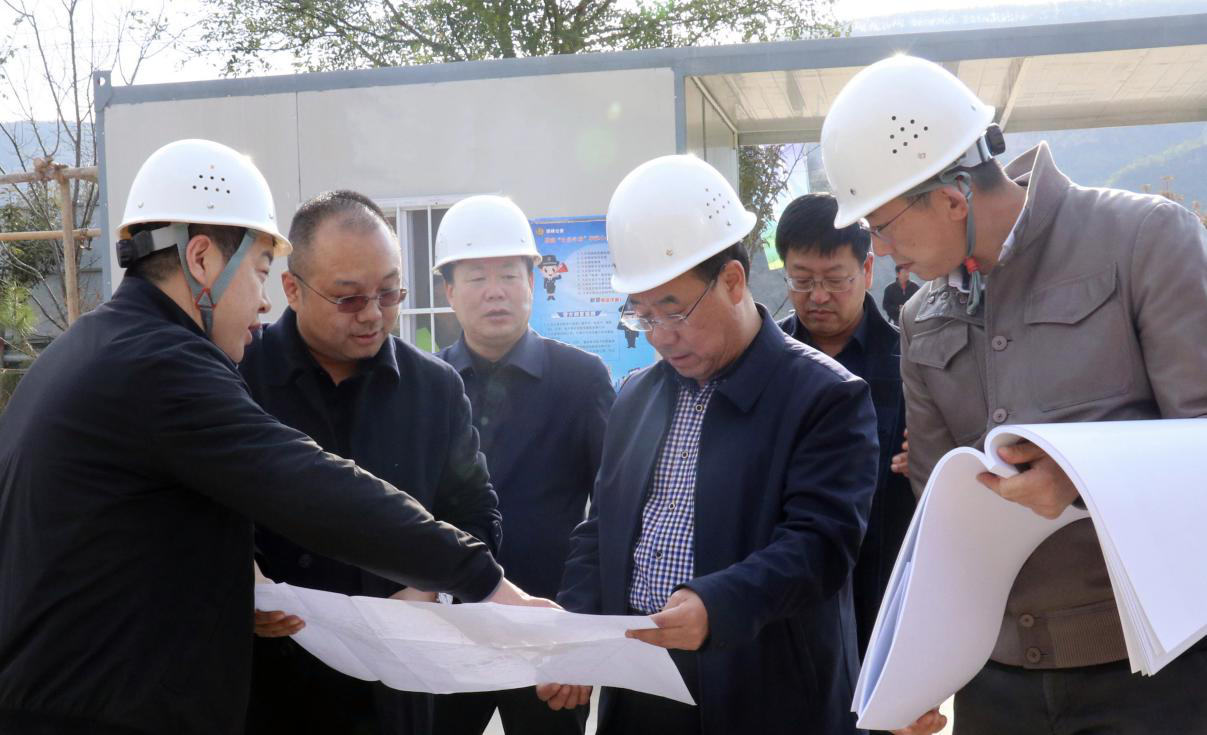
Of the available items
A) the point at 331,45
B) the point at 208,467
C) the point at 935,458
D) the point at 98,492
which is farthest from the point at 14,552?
the point at 331,45

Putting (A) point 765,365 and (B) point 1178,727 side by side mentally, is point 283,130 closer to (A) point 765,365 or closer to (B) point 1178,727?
(A) point 765,365

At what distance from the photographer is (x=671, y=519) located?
8.04 feet

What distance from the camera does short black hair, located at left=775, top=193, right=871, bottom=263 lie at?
12.2 ft

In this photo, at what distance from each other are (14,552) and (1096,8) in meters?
71.8

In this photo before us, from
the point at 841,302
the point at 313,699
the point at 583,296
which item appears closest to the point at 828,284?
the point at 841,302

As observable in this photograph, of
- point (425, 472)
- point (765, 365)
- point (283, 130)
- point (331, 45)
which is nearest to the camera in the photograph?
point (765, 365)

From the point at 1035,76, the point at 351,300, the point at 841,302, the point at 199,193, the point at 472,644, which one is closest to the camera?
the point at 472,644

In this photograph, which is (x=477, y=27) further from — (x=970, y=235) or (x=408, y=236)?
(x=970, y=235)

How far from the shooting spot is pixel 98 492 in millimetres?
2076

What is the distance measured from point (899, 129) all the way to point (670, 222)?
538 millimetres

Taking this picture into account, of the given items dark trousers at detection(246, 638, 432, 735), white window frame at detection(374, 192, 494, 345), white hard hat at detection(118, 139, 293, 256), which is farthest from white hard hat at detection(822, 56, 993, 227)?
white window frame at detection(374, 192, 494, 345)

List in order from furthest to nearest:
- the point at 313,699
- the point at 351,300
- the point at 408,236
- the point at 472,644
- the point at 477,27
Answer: the point at 477,27
the point at 408,236
the point at 351,300
the point at 313,699
the point at 472,644

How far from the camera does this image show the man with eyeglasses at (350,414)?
9.09ft

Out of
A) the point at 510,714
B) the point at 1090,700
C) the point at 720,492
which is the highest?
the point at 720,492
